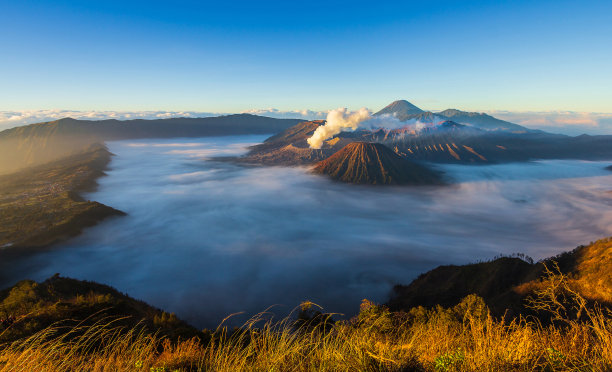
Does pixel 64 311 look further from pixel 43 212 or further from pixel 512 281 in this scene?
pixel 43 212

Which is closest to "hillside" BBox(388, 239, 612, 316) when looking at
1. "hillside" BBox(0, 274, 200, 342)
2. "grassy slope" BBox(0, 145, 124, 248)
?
"hillside" BBox(0, 274, 200, 342)

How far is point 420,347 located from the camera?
592 centimetres

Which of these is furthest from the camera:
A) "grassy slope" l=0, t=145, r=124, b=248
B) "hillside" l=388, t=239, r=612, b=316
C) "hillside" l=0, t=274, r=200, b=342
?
"grassy slope" l=0, t=145, r=124, b=248

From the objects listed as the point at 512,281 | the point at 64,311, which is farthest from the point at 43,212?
the point at 512,281

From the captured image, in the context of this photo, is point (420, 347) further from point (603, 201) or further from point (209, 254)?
point (603, 201)

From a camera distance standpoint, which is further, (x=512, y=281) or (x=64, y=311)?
(x=512, y=281)

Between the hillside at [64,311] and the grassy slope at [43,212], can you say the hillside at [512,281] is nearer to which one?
the hillside at [64,311]

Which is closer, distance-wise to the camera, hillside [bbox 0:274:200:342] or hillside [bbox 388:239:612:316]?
hillside [bbox 0:274:200:342]

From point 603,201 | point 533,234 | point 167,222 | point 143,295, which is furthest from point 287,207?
point 603,201

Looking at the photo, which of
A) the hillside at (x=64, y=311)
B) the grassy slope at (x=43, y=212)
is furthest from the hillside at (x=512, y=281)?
the grassy slope at (x=43, y=212)

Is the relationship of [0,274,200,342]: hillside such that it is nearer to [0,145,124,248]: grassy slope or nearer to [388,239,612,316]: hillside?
[388,239,612,316]: hillside

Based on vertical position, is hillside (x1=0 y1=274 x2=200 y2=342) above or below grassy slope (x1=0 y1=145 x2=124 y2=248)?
above

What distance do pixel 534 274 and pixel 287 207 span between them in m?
129

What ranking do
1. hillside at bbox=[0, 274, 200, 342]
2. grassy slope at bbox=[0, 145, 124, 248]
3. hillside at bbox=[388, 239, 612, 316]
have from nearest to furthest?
hillside at bbox=[0, 274, 200, 342] < hillside at bbox=[388, 239, 612, 316] < grassy slope at bbox=[0, 145, 124, 248]
